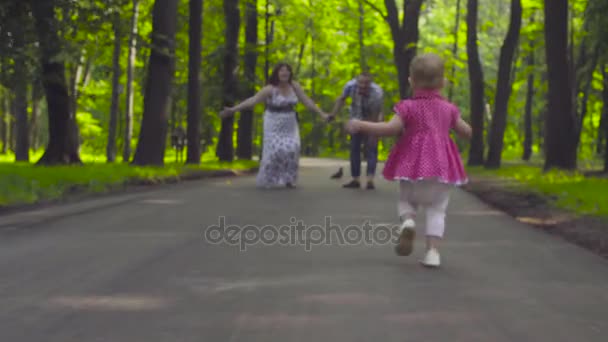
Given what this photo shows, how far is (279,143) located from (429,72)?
952 cm

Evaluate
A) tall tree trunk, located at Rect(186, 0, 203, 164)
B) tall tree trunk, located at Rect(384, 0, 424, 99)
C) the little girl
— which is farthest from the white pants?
tall tree trunk, located at Rect(384, 0, 424, 99)

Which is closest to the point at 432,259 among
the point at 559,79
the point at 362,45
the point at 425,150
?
the point at 425,150

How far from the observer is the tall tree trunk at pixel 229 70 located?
2834 cm

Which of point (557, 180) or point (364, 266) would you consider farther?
point (557, 180)

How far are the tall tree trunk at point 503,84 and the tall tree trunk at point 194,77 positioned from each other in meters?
9.39

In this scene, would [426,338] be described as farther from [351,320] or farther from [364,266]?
[364,266]

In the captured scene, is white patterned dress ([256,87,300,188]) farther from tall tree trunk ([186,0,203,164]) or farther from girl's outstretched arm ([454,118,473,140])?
girl's outstretched arm ([454,118,473,140])

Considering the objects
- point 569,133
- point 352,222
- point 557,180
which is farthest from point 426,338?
point 569,133

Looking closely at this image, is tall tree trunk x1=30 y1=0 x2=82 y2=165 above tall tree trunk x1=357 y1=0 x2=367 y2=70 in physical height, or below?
below

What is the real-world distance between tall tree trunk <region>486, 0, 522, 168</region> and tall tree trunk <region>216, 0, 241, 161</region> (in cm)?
840

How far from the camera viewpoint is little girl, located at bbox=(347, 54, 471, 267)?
6.84 m

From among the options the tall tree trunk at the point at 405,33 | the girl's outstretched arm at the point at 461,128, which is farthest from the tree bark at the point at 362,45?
the girl's outstretched arm at the point at 461,128

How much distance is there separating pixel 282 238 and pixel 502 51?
20985 millimetres

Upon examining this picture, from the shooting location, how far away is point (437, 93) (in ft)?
22.9
